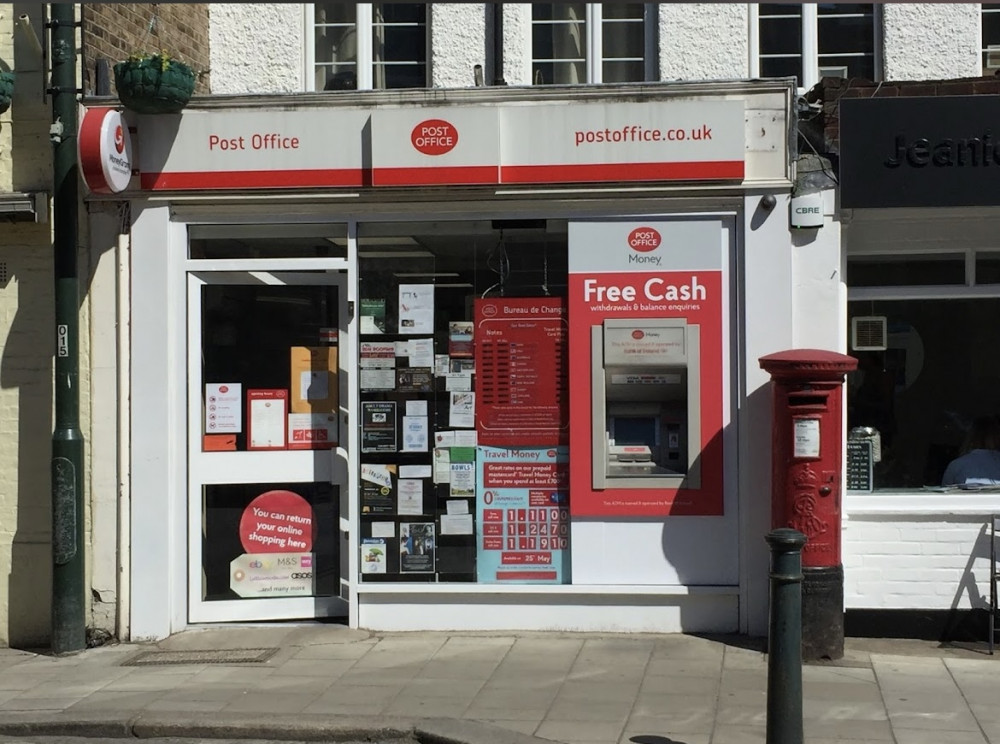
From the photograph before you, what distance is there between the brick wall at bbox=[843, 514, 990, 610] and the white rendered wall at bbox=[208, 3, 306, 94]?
18.8ft

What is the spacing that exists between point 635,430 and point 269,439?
265cm

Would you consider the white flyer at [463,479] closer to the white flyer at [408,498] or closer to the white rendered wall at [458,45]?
the white flyer at [408,498]

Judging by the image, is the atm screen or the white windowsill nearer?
the white windowsill

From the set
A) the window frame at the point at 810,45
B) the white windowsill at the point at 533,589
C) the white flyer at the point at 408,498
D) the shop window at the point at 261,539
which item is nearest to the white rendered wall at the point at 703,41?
the window frame at the point at 810,45

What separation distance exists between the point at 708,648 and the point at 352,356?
317 centimetres

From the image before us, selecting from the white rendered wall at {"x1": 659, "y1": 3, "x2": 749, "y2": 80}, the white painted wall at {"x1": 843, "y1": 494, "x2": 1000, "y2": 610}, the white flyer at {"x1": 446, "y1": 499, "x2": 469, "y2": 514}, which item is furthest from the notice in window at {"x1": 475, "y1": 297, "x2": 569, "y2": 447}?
the white rendered wall at {"x1": 659, "y1": 3, "x2": 749, "y2": 80}

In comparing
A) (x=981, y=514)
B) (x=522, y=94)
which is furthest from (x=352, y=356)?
(x=981, y=514)

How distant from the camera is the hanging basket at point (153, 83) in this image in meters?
7.97

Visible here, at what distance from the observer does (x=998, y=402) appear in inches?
328

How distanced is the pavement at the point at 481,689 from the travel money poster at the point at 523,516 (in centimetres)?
47

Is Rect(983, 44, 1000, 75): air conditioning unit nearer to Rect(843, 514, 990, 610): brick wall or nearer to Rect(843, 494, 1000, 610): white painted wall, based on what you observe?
Rect(843, 494, 1000, 610): white painted wall

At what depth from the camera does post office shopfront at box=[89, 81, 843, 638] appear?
8.11 metres

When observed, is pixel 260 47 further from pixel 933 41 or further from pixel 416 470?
pixel 933 41

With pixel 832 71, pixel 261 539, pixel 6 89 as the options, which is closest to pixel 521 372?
pixel 261 539
